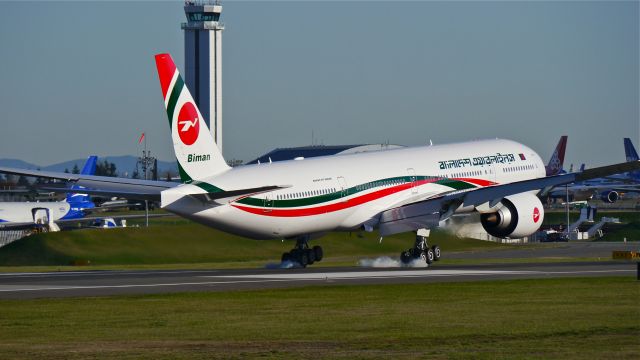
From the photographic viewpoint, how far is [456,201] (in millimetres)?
48906

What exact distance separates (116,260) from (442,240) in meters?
18.1

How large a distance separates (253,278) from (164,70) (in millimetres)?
8774

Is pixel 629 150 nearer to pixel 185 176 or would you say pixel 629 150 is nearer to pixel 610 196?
pixel 610 196

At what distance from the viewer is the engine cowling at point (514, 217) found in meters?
50.0

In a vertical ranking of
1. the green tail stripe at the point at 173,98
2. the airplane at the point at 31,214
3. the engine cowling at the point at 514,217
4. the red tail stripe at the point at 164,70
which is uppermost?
the red tail stripe at the point at 164,70

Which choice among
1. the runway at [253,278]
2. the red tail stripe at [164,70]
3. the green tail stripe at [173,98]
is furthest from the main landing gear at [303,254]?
the red tail stripe at [164,70]

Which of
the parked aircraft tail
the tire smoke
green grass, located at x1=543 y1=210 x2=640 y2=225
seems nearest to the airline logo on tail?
the tire smoke

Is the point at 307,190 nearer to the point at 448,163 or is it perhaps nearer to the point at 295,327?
the point at 448,163

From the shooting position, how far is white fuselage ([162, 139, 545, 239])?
44.2 m

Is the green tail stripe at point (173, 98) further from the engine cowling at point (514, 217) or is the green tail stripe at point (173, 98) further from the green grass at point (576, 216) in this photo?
the green grass at point (576, 216)

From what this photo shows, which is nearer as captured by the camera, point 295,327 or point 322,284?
point 295,327

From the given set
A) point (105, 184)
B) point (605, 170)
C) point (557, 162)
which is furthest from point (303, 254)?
point (557, 162)

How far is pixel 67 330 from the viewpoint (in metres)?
24.4

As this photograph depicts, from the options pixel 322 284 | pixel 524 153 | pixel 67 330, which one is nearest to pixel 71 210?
pixel 524 153
